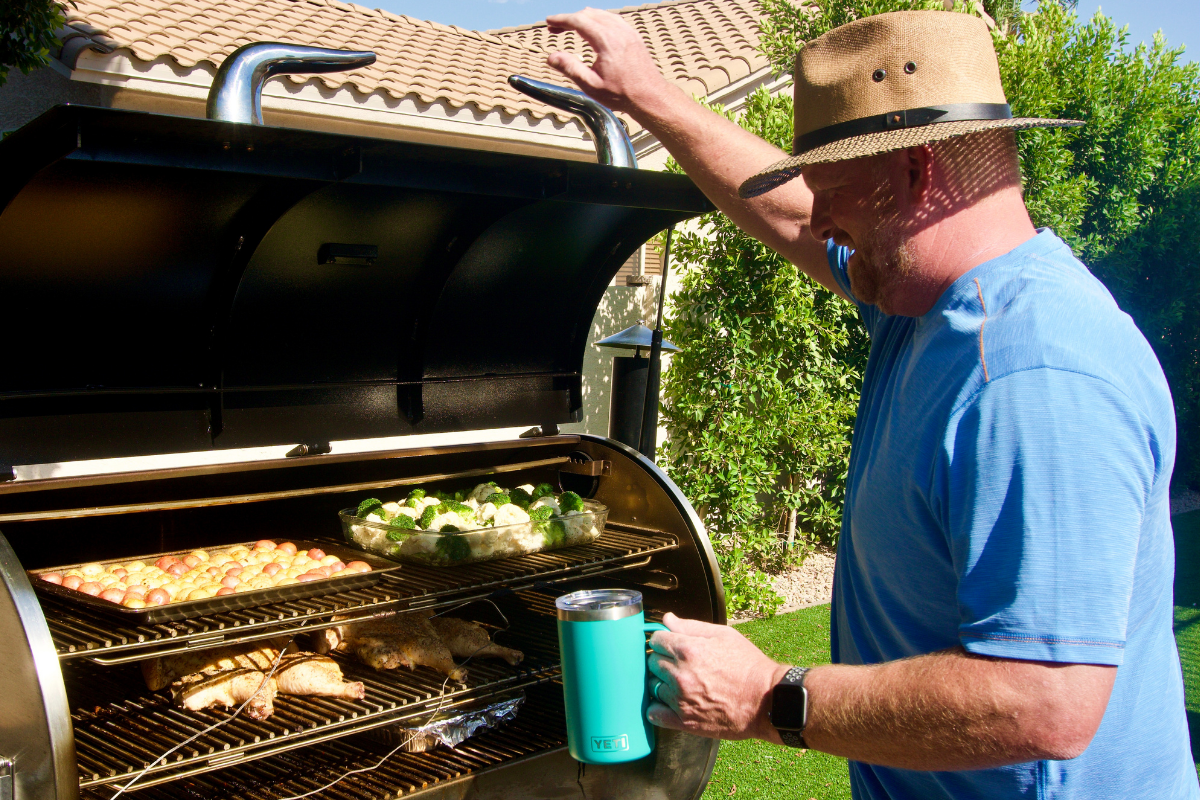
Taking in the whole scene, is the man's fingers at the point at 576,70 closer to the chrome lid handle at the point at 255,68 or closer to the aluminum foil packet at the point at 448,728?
the chrome lid handle at the point at 255,68

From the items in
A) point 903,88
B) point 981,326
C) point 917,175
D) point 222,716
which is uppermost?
point 903,88

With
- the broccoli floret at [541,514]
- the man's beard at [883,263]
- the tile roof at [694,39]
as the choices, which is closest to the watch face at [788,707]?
the man's beard at [883,263]

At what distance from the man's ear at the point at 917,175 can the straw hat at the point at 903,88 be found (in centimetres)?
3

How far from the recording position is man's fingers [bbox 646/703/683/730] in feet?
5.06

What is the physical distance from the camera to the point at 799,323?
267 inches

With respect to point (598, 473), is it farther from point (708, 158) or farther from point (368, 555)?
point (708, 158)

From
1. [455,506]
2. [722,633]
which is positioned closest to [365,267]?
[455,506]

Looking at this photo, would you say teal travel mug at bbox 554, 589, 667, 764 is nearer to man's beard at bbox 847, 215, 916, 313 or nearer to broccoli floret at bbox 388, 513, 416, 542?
man's beard at bbox 847, 215, 916, 313

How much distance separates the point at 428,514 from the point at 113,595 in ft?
2.71

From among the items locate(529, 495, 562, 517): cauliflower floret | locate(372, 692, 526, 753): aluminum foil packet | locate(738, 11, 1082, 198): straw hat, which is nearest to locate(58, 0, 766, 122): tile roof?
locate(529, 495, 562, 517): cauliflower floret

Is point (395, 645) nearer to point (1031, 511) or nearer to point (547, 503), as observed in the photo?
point (547, 503)

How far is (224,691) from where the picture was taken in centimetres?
223

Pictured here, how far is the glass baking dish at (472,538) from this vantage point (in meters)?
2.48

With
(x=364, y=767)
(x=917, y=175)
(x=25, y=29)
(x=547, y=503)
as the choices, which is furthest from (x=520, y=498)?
(x=25, y=29)
